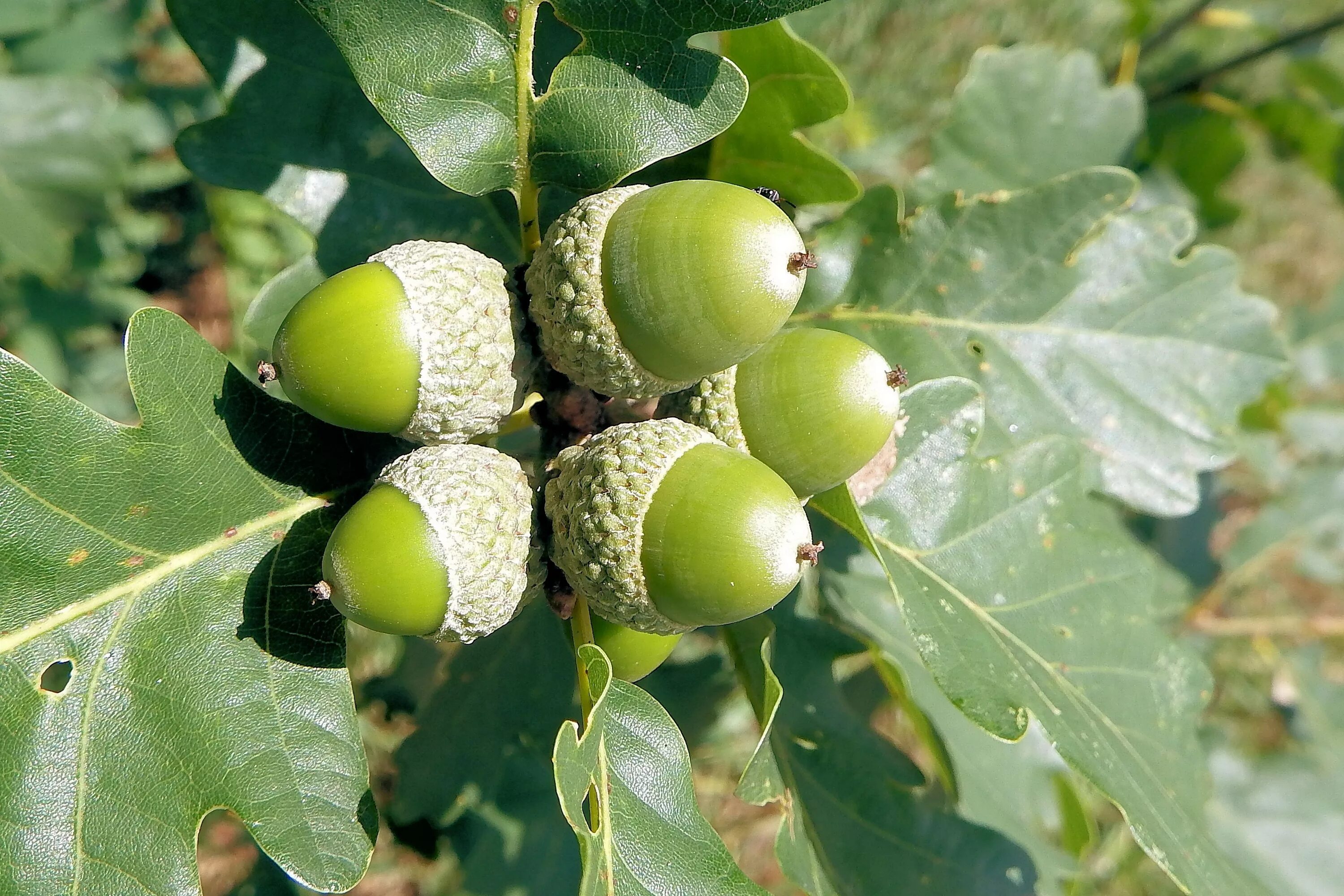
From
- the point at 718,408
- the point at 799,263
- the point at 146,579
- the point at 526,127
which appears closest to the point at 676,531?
the point at 718,408

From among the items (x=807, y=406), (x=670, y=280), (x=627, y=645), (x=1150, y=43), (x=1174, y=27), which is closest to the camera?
(x=670, y=280)

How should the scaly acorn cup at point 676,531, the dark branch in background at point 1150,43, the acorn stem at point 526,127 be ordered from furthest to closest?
the dark branch in background at point 1150,43 → the acorn stem at point 526,127 → the scaly acorn cup at point 676,531

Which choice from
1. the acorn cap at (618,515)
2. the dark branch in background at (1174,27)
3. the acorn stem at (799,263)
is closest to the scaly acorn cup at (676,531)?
the acorn cap at (618,515)

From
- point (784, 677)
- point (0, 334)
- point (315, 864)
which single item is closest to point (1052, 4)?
point (784, 677)

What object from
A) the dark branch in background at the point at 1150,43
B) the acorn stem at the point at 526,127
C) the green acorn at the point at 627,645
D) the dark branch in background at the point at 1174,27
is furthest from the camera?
the dark branch in background at the point at 1174,27

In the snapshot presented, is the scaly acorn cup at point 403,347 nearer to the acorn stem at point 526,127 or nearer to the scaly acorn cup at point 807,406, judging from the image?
the acorn stem at point 526,127

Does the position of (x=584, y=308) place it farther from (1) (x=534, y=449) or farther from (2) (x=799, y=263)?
(1) (x=534, y=449)

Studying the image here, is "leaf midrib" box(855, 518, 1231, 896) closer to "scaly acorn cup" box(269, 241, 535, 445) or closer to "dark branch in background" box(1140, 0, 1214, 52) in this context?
"scaly acorn cup" box(269, 241, 535, 445)

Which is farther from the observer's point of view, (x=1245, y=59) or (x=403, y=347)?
(x=1245, y=59)
